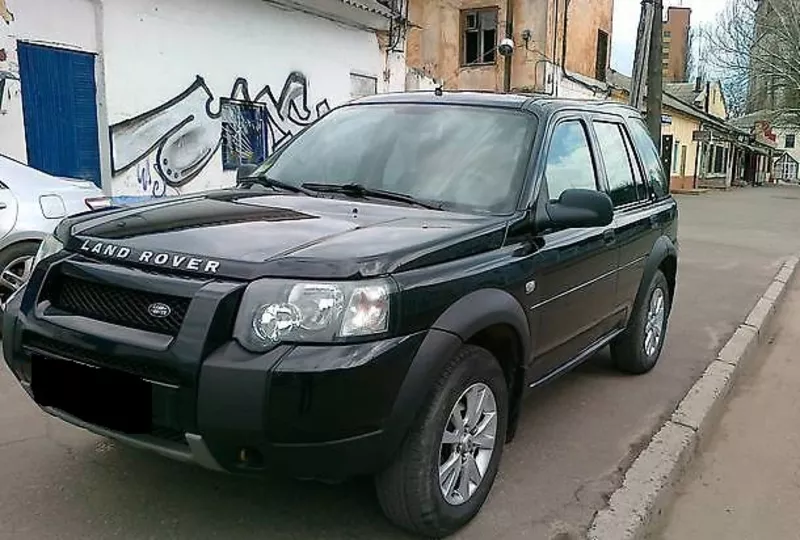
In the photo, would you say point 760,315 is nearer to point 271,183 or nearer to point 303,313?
point 271,183

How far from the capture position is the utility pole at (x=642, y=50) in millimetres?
10977

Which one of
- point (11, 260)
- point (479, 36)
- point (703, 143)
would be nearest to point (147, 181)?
point (11, 260)

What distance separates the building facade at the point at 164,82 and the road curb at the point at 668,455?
7166 millimetres

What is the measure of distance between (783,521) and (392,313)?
7.80ft

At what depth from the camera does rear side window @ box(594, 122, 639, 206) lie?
477 cm

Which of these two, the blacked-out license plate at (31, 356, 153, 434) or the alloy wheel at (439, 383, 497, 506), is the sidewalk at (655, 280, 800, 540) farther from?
the blacked-out license plate at (31, 356, 153, 434)

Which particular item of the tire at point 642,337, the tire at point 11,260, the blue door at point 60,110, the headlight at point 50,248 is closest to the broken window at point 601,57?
the blue door at point 60,110

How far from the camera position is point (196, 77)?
1041 centimetres

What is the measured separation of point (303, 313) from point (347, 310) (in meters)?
0.15

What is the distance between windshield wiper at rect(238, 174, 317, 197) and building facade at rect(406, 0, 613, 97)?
66.3 feet

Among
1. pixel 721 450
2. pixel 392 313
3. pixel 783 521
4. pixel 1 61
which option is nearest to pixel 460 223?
pixel 392 313

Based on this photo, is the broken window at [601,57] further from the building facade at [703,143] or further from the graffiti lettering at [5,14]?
the graffiti lettering at [5,14]

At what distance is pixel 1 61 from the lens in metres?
7.99

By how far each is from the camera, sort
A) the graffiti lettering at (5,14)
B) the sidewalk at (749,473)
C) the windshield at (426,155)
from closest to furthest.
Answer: the sidewalk at (749,473)
the windshield at (426,155)
the graffiti lettering at (5,14)
